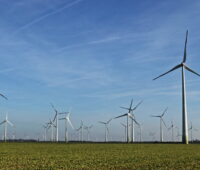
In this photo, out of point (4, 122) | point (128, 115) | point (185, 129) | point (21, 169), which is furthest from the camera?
point (4, 122)

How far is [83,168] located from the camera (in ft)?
74.5

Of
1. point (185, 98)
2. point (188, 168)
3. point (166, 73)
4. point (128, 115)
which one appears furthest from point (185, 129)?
point (188, 168)

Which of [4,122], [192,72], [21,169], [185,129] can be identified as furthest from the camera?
[4,122]

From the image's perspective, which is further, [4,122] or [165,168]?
[4,122]

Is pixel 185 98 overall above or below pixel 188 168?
above

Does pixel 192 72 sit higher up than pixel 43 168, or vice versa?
pixel 192 72

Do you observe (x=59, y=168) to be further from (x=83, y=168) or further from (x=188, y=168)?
(x=188, y=168)

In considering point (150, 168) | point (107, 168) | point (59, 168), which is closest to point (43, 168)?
point (59, 168)

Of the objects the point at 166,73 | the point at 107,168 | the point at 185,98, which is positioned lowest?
the point at 107,168

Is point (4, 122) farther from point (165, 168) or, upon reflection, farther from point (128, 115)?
point (165, 168)

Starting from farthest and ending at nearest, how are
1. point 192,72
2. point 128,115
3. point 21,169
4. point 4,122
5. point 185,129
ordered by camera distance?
point 4,122 < point 128,115 < point 192,72 < point 185,129 < point 21,169

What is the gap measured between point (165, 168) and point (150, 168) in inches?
36.2

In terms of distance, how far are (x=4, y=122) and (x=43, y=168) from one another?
15785 centimetres

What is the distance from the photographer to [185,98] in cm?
9231
